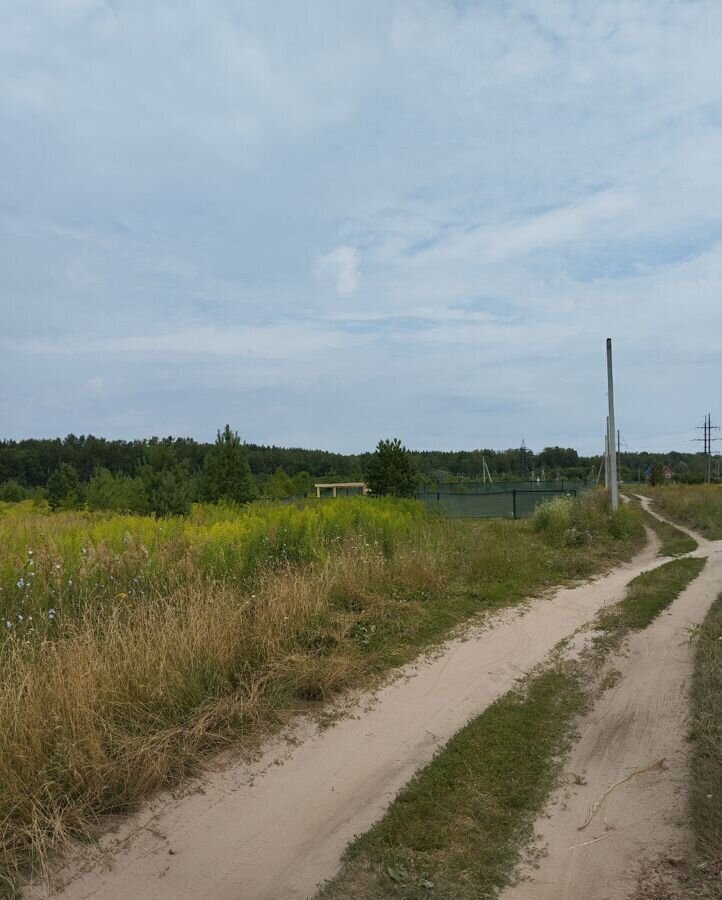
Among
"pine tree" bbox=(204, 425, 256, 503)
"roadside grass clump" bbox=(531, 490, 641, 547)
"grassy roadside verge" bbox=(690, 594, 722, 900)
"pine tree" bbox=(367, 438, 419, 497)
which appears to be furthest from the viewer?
"pine tree" bbox=(367, 438, 419, 497)

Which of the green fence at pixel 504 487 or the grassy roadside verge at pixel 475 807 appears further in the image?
the green fence at pixel 504 487

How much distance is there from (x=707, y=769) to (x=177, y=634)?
370 cm

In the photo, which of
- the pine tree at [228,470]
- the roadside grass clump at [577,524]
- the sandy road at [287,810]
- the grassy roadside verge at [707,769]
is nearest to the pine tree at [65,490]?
the pine tree at [228,470]

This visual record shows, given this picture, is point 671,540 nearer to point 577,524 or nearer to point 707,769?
point 577,524

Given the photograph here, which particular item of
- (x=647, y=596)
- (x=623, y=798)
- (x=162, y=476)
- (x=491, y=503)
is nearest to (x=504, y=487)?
(x=491, y=503)

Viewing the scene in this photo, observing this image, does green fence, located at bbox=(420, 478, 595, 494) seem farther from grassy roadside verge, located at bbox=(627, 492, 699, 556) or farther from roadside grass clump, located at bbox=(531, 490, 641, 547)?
roadside grass clump, located at bbox=(531, 490, 641, 547)

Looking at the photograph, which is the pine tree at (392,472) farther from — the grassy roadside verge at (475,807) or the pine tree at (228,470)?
the grassy roadside verge at (475,807)

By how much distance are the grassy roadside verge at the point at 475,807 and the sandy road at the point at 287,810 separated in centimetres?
17

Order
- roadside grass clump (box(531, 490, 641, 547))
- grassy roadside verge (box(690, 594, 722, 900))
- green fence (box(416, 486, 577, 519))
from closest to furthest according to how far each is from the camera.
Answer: grassy roadside verge (box(690, 594, 722, 900)) → roadside grass clump (box(531, 490, 641, 547)) → green fence (box(416, 486, 577, 519))

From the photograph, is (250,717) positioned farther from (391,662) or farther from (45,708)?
(391,662)

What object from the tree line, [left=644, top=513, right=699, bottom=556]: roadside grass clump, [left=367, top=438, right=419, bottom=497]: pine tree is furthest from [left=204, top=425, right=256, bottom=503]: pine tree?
[left=644, top=513, right=699, bottom=556]: roadside grass clump

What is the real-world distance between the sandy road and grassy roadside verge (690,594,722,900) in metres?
1.52

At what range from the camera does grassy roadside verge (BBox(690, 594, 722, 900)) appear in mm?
2980

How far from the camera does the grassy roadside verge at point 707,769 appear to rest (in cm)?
298
